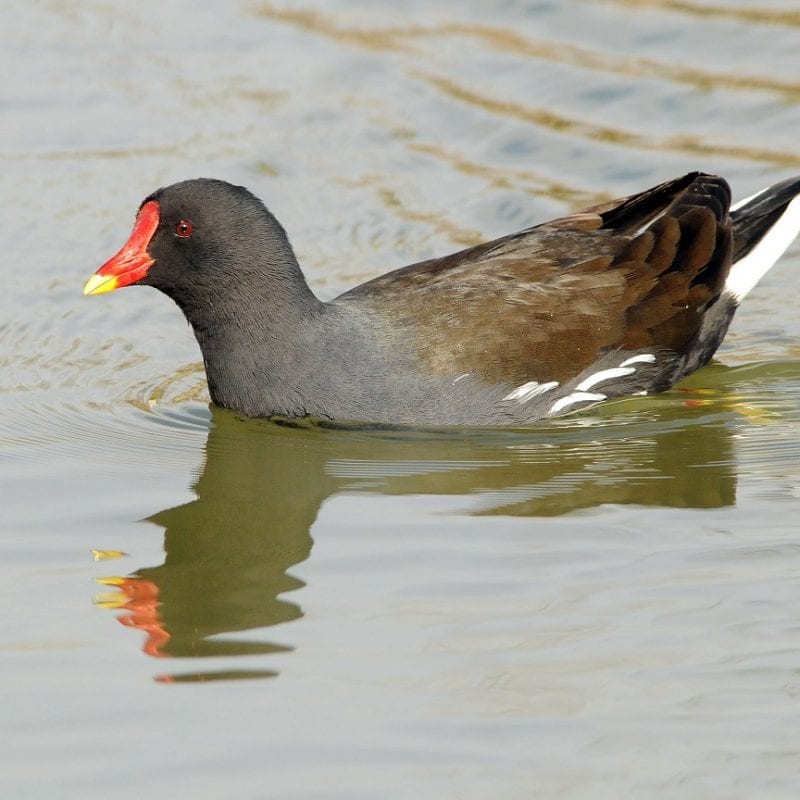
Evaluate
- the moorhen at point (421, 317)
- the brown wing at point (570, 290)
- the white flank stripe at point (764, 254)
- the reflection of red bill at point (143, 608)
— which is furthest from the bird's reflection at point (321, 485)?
the white flank stripe at point (764, 254)

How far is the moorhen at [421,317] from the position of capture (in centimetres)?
641

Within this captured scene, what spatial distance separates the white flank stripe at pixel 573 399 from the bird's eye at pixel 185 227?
1.57m

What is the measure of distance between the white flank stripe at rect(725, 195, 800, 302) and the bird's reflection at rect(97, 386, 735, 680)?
2.17 feet

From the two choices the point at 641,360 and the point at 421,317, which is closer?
the point at 421,317

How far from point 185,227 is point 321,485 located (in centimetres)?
119

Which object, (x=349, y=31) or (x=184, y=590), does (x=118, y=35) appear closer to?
(x=349, y=31)

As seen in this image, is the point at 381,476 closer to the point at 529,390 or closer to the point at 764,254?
the point at 529,390

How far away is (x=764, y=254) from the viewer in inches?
292

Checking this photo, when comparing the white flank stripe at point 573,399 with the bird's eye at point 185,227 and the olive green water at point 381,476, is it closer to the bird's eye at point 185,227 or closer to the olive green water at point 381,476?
the olive green water at point 381,476

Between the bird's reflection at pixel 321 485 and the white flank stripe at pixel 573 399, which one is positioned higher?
the white flank stripe at pixel 573 399

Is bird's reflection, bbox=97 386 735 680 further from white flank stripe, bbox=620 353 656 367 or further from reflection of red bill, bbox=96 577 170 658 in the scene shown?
white flank stripe, bbox=620 353 656 367

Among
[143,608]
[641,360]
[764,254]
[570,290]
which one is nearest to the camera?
[143,608]

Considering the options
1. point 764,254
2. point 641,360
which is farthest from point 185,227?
point 764,254

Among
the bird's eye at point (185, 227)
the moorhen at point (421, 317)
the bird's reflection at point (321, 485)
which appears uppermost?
the bird's eye at point (185, 227)
